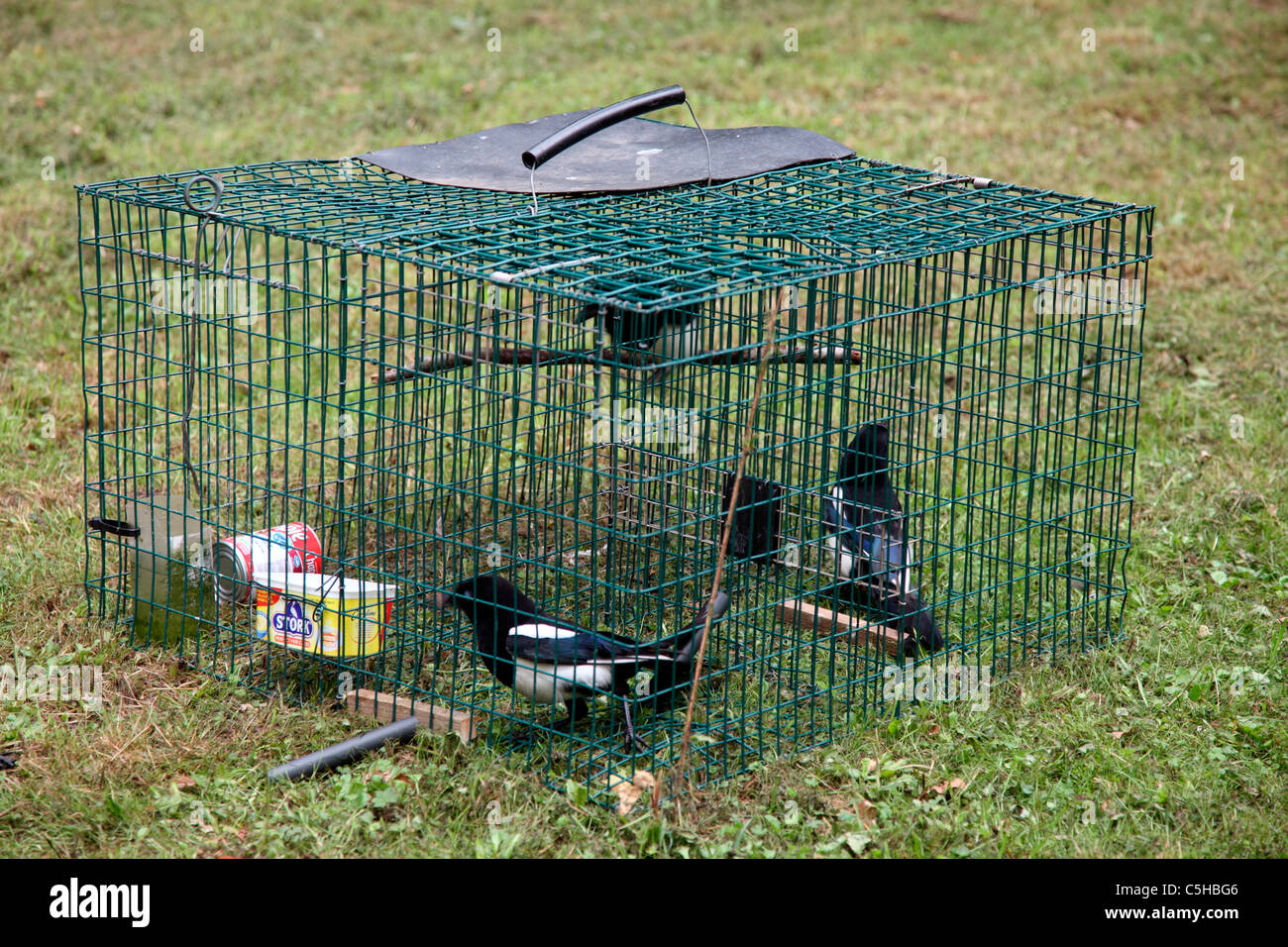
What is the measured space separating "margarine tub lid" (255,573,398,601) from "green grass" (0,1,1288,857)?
366 mm

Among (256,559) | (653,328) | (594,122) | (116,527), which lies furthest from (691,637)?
(116,527)

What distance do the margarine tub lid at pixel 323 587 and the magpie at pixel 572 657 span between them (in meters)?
0.34

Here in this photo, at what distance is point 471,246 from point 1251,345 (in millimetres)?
5253

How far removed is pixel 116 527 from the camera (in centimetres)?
443

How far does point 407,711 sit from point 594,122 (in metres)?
2.07

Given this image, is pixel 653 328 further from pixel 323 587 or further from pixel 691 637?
pixel 323 587

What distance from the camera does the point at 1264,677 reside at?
4309mm

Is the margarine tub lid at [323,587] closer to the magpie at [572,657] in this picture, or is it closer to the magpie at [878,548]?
the magpie at [572,657]

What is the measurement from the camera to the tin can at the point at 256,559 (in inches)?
165

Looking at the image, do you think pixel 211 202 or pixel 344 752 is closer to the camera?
pixel 344 752

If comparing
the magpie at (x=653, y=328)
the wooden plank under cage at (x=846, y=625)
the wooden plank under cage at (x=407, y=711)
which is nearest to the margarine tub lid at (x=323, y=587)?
the wooden plank under cage at (x=407, y=711)

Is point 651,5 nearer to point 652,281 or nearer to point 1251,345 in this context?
point 1251,345

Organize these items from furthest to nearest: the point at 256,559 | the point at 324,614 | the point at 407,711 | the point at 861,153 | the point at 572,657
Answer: the point at 861,153, the point at 256,559, the point at 324,614, the point at 407,711, the point at 572,657

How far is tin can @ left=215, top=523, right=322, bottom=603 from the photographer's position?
420cm
